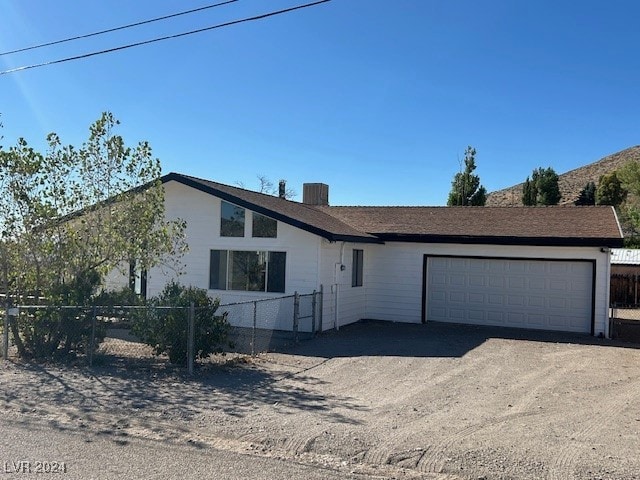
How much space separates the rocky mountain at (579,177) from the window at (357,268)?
5754 centimetres

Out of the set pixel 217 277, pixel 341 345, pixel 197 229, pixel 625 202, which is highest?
pixel 625 202

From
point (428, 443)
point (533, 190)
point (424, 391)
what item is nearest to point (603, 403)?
point (424, 391)

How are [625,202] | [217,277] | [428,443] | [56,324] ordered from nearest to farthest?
1. [428,443]
2. [56,324]
3. [217,277]
4. [625,202]

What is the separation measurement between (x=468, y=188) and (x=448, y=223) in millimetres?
20734

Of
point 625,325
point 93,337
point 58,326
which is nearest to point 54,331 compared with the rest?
point 58,326

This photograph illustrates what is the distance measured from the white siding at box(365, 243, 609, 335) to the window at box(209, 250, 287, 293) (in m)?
3.54

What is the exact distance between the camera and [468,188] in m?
38.1

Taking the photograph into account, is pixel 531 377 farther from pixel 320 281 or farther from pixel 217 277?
pixel 217 277

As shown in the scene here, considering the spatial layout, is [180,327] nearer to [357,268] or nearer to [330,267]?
[330,267]

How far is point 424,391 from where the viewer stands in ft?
28.7

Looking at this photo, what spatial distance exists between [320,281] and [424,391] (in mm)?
6421

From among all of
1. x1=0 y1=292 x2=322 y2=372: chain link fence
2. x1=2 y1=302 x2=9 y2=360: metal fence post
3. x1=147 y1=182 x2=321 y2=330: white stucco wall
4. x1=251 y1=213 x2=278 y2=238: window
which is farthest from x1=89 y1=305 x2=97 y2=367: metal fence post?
x1=251 y1=213 x2=278 y2=238: window

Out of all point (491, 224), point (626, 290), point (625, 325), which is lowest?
point (625, 325)

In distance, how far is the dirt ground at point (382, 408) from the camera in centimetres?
582
